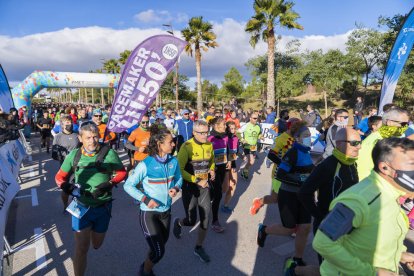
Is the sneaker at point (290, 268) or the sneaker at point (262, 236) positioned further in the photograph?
the sneaker at point (262, 236)

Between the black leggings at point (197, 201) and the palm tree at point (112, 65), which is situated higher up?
the palm tree at point (112, 65)

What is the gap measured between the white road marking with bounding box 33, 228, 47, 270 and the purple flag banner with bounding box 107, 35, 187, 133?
6.70 ft

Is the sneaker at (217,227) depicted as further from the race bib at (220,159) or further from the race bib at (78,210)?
the race bib at (78,210)

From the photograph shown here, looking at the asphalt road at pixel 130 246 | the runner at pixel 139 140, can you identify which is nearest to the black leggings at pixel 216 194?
the asphalt road at pixel 130 246

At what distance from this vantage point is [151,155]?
3324mm

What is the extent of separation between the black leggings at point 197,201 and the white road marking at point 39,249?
81.6 inches

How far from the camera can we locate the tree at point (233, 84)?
61562 millimetres

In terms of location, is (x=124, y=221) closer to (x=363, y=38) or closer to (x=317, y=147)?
(x=317, y=147)

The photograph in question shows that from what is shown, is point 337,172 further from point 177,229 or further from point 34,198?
point 34,198

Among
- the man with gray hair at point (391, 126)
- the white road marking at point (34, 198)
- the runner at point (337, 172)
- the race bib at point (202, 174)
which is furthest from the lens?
the white road marking at point (34, 198)

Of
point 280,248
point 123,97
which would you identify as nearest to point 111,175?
point 123,97

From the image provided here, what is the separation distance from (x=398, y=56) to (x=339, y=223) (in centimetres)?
716

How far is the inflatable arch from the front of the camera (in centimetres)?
1777

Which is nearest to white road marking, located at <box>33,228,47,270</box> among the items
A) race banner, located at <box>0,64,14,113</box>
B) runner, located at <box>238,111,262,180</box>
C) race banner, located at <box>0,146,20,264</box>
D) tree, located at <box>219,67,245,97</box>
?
race banner, located at <box>0,146,20,264</box>
